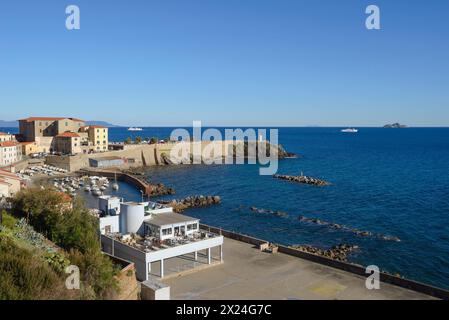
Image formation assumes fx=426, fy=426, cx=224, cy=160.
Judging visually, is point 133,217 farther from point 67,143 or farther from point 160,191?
point 67,143

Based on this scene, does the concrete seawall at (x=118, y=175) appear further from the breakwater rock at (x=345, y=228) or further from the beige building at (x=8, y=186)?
the breakwater rock at (x=345, y=228)

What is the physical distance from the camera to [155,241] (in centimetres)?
2753

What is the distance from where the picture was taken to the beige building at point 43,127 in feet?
338

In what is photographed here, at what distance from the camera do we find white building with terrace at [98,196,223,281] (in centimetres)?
2569

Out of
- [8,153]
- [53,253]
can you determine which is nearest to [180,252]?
[53,253]

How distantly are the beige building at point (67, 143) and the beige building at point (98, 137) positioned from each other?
644 cm

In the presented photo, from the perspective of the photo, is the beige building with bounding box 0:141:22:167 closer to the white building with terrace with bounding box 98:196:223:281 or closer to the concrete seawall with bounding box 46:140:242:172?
the concrete seawall with bounding box 46:140:242:172

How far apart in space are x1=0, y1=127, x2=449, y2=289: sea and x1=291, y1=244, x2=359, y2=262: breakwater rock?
662 millimetres

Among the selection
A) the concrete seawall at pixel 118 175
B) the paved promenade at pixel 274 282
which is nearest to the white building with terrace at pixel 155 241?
the paved promenade at pixel 274 282

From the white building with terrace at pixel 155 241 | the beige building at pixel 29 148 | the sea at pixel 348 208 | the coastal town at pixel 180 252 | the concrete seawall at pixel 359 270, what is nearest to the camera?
the concrete seawall at pixel 359 270

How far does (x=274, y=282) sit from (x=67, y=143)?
8112 cm
